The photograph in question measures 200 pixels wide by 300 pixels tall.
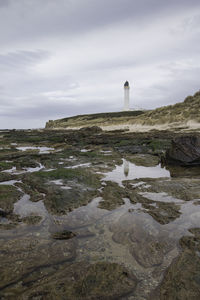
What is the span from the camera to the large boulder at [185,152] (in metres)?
8.53

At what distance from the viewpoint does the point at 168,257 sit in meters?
2.84

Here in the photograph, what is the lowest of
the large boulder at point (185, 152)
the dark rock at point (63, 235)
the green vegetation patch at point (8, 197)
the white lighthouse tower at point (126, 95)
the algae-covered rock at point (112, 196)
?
the dark rock at point (63, 235)

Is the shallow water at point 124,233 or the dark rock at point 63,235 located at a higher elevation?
the dark rock at point 63,235

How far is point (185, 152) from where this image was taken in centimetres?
878

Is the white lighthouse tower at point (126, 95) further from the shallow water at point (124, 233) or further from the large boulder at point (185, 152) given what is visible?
the shallow water at point (124, 233)

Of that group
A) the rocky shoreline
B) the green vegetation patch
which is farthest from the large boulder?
the green vegetation patch

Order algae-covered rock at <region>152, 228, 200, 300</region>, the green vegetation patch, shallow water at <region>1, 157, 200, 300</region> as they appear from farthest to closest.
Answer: the green vegetation patch, shallow water at <region>1, 157, 200, 300</region>, algae-covered rock at <region>152, 228, 200, 300</region>

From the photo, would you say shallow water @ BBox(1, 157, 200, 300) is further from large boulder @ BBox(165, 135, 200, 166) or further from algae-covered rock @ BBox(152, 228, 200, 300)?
large boulder @ BBox(165, 135, 200, 166)

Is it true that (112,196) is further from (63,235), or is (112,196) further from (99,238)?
(63,235)

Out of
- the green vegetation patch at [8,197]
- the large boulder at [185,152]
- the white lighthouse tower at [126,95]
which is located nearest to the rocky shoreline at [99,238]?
the green vegetation patch at [8,197]

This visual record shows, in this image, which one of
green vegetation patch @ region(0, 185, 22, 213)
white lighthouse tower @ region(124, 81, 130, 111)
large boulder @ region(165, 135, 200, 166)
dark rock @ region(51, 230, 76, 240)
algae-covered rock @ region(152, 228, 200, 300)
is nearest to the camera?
algae-covered rock @ region(152, 228, 200, 300)

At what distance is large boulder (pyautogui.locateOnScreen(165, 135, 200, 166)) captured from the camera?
8.53m

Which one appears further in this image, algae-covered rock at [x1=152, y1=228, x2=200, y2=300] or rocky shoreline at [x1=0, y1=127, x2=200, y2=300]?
rocky shoreline at [x1=0, y1=127, x2=200, y2=300]

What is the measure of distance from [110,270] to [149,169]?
6261mm
